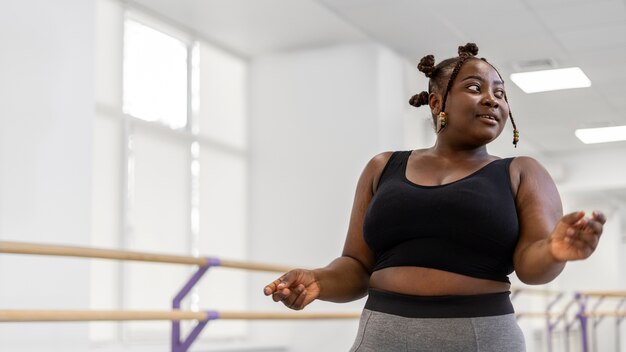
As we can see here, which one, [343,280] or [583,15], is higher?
[583,15]

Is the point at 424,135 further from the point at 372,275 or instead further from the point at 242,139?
the point at 372,275

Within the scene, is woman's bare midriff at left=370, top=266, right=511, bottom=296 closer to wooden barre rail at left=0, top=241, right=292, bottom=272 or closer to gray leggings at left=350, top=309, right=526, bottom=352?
gray leggings at left=350, top=309, right=526, bottom=352

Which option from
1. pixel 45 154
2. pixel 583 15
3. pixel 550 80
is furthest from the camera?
pixel 550 80

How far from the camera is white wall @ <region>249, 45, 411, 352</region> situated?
7.05 meters

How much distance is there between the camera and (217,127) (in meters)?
7.39

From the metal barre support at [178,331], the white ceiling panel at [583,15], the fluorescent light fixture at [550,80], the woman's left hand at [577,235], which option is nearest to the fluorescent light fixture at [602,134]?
the fluorescent light fixture at [550,80]

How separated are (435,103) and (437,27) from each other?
4936 mm

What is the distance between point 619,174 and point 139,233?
21.5 ft

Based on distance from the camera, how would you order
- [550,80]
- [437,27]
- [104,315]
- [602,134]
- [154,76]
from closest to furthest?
[104,315] → [437,27] → [154,76] → [550,80] → [602,134]

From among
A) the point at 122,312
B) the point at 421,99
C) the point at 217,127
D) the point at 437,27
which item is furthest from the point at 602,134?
the point at 421,99

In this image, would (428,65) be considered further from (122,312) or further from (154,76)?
(154,76)

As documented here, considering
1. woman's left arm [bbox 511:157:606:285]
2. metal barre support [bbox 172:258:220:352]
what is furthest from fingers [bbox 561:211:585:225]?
metal barre support [bbox 172:258:220:352]

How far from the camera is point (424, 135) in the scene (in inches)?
362

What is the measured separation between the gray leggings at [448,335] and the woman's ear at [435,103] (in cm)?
36
